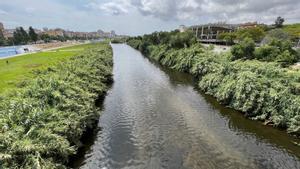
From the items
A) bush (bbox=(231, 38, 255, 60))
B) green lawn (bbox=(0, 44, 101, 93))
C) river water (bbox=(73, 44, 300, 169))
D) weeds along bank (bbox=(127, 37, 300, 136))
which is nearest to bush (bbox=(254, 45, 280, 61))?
bush (bbox=(231, 38, 255, 60))

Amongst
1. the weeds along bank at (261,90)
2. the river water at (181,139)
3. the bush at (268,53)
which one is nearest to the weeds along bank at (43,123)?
the river water at (181,139)

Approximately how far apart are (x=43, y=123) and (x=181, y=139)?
33.4 ft

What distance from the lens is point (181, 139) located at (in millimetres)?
19172

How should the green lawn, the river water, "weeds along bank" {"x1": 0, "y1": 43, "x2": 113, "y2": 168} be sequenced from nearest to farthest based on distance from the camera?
"weeds along bank" {"x1": 0, "y1": 43, "x2": 113, "y2": 168} < the river water < the green lawn

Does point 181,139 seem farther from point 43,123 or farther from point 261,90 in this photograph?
point 261,90

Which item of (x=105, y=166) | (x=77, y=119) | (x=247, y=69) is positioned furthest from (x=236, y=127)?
(x=77, y=119)

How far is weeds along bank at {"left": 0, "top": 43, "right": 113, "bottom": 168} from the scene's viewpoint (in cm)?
1173

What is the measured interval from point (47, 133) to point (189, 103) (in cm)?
1868

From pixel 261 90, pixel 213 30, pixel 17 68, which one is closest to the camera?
pixel 261 90

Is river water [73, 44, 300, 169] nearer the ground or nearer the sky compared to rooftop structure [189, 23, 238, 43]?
nearer the ground

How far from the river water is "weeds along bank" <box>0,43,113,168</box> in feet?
7.73

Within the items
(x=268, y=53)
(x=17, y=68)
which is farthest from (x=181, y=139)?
(x=17, y=68)

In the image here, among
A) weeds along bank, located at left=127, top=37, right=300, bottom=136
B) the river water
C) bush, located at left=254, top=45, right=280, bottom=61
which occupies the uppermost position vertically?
bush, located at left=254, top=45, right=280, bottom=61

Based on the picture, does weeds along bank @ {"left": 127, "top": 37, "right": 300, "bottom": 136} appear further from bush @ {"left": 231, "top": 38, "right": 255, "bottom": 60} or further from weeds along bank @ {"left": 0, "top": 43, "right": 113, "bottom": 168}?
weeds along bank @ {"left": 0, "top": 43, "right": 113, "bottom": 168}
